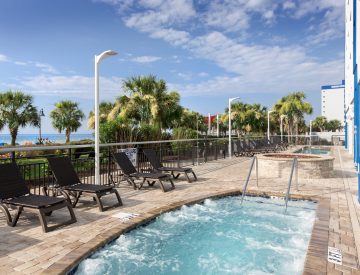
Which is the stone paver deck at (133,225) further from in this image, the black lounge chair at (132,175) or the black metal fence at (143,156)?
the black metal fence at (143,156)

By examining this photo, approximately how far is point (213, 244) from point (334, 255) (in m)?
1.74

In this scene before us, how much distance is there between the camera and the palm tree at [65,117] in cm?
3164

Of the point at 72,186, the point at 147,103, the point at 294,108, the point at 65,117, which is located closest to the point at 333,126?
the point at 294,108

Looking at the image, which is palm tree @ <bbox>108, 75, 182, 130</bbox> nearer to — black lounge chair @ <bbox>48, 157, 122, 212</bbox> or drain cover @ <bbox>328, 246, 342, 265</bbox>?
black lounge chair @ <bbox>48, 157, 122, 212</bbox>

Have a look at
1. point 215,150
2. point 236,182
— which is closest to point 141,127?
point 215,150

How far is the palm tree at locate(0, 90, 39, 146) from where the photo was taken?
23.5 m

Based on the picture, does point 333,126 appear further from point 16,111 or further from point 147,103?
point 16,111

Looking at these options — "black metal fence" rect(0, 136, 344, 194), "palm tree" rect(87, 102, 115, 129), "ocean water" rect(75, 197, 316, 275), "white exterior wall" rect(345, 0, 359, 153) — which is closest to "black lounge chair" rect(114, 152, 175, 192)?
"black metal fence" rect(0, 136, 344, 194)

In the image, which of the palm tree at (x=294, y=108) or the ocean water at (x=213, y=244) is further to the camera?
the palm tree at (x=294, y=108)

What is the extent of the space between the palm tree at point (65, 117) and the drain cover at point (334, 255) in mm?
30769

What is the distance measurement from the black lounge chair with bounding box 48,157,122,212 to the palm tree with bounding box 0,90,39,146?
19700 millimetres

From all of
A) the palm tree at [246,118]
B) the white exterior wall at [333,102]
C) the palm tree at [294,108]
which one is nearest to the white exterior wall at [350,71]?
the palm tree at [294,108]

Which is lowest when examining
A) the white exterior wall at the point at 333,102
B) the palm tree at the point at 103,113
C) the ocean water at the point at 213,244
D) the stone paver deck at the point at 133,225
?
the ocean water at the point at 213,244

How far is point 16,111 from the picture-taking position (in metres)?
24.3
